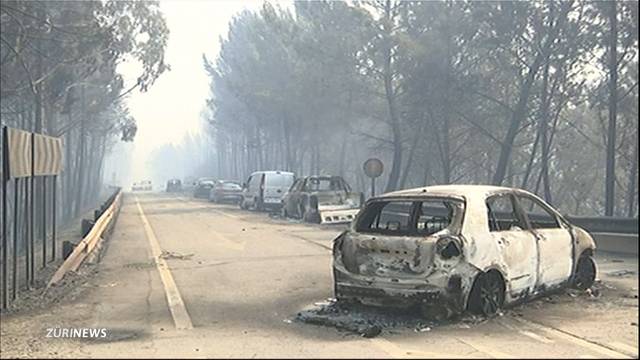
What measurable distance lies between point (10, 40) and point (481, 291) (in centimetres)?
2161

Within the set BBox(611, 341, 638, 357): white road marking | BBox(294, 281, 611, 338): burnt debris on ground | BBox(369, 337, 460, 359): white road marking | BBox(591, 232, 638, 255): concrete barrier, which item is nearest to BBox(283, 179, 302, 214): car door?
BBox(591, 232, 638, 255): concrete barrier

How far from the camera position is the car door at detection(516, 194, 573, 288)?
8156 millimetres

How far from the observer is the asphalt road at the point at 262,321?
6156mm

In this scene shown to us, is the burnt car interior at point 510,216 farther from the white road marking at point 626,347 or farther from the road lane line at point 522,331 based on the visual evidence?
the white road marking at point 626,347

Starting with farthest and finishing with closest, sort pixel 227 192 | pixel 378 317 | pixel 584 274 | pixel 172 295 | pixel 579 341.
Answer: pixel 227 192 < pixel 172 295 < pixel 584 274 < pixel 378 317 < pixel 579 341

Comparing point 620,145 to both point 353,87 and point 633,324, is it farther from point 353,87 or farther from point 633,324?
point 633,324

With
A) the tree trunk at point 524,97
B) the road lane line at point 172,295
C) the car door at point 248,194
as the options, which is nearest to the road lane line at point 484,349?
the road lane line at point 172,295

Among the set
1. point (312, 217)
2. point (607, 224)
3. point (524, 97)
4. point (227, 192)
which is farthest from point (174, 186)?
point (607, 224)

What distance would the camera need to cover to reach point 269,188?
32000 mm

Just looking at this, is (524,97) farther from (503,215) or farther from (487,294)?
(487,294)

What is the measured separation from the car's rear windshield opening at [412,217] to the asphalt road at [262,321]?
44.7 inches

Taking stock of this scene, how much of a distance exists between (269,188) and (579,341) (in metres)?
26.0

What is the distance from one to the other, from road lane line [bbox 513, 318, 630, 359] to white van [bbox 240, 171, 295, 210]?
2410cm

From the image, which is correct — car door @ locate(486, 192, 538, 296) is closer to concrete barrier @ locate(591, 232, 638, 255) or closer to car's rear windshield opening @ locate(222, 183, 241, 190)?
concrete barrier @ locate(591, 232, 638, 255)
